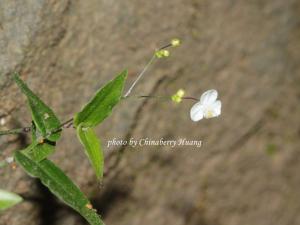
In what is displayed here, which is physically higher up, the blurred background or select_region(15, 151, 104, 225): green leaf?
select_region(15, 151, 104, 225): green leaf

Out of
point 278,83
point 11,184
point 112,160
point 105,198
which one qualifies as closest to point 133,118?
point 112,160

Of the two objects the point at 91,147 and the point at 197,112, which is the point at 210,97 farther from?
the point at 91,147

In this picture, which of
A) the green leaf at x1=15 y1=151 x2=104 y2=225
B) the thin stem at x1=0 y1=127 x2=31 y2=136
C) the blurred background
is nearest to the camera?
the green leaf at x1=15 y1=151 x2=104 y2=225

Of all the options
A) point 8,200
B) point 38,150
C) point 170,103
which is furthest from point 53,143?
point 170,103

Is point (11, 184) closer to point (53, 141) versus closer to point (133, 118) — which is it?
point (53, 141)

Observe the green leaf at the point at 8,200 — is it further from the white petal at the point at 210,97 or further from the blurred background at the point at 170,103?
the white petal at the point at 210,97

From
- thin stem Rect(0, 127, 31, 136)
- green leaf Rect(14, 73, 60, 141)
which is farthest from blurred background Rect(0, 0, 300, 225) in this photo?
green leaf Rect(14, 73, 60, 141)

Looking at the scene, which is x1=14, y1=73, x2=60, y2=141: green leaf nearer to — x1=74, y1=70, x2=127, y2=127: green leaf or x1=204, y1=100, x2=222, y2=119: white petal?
x1=74, y1=70, x2=127, y2=127: green leaf
